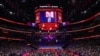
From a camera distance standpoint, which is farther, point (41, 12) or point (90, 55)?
point (90, 55)

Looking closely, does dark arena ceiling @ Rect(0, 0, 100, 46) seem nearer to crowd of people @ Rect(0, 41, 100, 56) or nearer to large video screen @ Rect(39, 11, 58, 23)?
crowd of people @ Rect(0, 41, 100, 56)

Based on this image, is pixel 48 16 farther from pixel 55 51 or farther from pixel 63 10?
pixel 63 10

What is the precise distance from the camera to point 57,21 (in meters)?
24.9

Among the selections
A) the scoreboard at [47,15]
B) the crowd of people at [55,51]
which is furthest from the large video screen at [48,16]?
the crowd of people at [55,51]

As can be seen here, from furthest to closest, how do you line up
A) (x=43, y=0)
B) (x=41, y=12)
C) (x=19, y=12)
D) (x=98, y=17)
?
(x=19, y=12) < (x=98, y=17) < (x=43, y=0) < (x=41, y=12)

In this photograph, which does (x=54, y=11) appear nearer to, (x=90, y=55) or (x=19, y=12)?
(x=90, y=55)

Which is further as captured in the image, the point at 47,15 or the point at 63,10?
the point at 63,10

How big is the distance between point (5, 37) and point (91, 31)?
1822 cm

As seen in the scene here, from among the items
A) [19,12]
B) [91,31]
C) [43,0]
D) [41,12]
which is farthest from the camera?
[19,12]

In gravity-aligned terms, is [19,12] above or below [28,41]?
above

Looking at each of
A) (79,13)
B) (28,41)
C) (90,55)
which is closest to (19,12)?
(28,41)

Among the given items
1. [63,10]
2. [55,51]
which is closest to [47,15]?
[55,51]

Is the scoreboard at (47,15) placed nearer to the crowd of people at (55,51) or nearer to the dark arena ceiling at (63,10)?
the crowd of people at (55,51)

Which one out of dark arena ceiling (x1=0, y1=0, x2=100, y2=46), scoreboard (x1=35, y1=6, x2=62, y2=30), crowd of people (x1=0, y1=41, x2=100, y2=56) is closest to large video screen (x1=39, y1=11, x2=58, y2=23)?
scoreboard (x1=35, y1=6, x2=62, y2=30)
